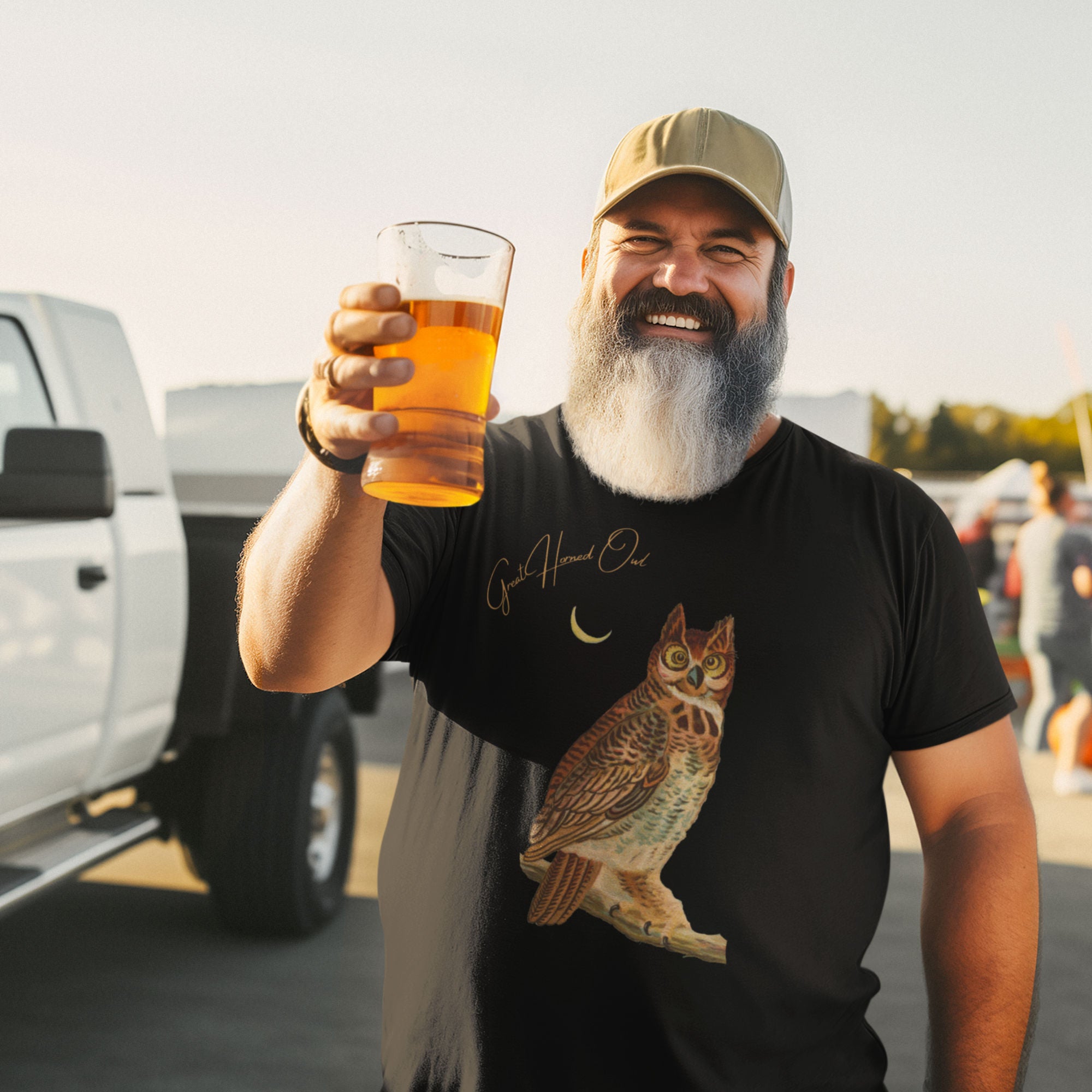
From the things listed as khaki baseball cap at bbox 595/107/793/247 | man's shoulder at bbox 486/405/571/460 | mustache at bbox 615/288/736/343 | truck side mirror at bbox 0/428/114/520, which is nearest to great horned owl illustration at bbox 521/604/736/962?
man's shoulder at bbox 486/405/571/460

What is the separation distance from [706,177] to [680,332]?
258 mm

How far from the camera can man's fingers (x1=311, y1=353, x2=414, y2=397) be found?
117 centimetres

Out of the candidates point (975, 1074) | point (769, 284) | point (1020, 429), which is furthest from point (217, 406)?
point (1020, 429)

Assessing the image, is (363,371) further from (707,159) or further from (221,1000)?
(221,1000)

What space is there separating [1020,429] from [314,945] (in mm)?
64445

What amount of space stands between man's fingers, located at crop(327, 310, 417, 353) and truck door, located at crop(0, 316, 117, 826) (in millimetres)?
2435

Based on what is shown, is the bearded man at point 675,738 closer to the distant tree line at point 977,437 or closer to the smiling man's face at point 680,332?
the smiling man's face at point 680,332

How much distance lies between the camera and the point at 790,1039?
1.60 meters

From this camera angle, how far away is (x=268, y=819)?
4.37 meters

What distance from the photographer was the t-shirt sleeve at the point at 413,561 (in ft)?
5.32

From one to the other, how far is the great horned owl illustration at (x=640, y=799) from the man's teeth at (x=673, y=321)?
52cm

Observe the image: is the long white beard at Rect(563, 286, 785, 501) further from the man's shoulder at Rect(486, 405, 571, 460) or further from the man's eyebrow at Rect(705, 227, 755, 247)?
the man's eyebrow at Rect(705, 227, 755, 247)

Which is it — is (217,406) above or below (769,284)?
below

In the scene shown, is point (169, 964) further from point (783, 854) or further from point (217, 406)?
point (217, 406)
